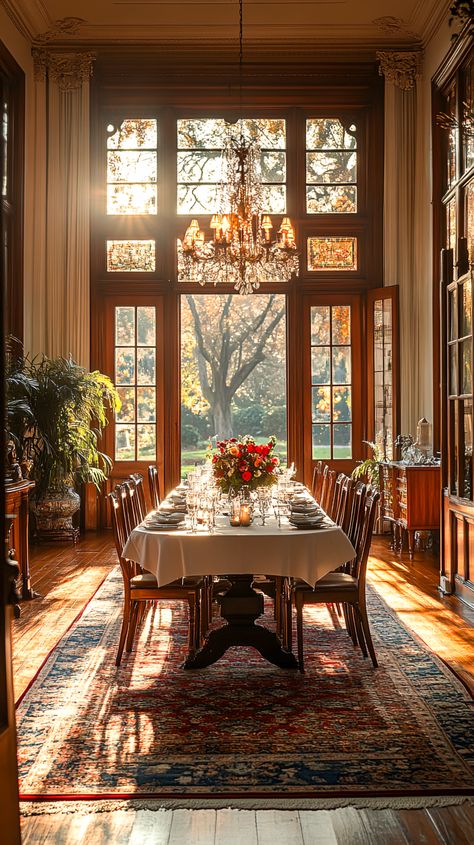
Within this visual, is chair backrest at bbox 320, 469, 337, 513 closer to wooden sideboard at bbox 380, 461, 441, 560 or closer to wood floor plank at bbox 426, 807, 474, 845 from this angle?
wooden sideboard at bbox 380, 461, 441, 560

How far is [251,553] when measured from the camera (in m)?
4.76

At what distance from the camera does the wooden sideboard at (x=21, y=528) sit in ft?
21.6

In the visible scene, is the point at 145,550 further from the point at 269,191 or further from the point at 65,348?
the point at 269,191

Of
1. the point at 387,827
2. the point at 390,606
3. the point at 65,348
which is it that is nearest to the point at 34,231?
the point at 65,348

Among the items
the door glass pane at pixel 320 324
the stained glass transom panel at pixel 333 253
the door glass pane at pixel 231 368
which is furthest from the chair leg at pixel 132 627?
the door glass pane at pixel 231 368

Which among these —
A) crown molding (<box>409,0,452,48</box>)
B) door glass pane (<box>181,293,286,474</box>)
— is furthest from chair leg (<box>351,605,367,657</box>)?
door glass pane (<box>181,293,286,474</box>)

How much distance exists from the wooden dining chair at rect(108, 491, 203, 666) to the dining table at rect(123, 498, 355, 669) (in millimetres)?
162

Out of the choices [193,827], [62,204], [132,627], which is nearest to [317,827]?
[193,827]

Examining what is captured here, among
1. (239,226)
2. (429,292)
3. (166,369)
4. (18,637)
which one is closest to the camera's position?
(18,637)

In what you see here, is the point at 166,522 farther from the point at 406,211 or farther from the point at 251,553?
the point at 406,211

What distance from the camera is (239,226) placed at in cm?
719

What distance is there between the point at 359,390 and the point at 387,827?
7878 mm

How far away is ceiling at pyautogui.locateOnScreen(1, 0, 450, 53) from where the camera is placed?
374 inches

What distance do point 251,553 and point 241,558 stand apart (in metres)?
0.06
